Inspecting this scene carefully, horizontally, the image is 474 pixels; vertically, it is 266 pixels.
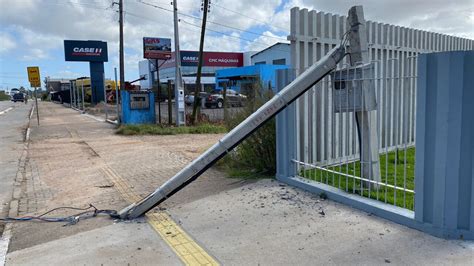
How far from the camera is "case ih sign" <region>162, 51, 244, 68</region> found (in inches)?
2273

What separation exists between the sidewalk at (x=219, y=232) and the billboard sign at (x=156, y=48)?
464 inches

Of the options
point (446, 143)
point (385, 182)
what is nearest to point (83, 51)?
point (385, 182)

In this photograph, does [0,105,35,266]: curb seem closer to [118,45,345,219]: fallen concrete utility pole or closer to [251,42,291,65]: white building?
[118,45,345,219]: fallen concrete utility pole

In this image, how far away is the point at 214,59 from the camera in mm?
59125

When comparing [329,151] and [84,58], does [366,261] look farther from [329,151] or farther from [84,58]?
[84,58]

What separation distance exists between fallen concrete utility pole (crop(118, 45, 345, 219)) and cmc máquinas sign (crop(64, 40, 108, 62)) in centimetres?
3770

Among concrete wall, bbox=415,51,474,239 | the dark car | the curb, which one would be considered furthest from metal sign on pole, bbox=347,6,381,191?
the dark car

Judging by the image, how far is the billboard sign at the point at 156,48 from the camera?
18156mm

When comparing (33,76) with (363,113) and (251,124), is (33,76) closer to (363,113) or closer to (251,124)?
(251,124)

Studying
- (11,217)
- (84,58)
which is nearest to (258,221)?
(11,217)

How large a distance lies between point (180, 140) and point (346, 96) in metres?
8.84

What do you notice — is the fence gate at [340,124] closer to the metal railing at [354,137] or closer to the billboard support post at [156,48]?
the metal railing at [354,137]

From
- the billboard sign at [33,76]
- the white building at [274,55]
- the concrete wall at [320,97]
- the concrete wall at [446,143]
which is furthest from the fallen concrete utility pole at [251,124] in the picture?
the white building at [274,55]

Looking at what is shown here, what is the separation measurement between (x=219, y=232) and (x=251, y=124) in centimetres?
135
